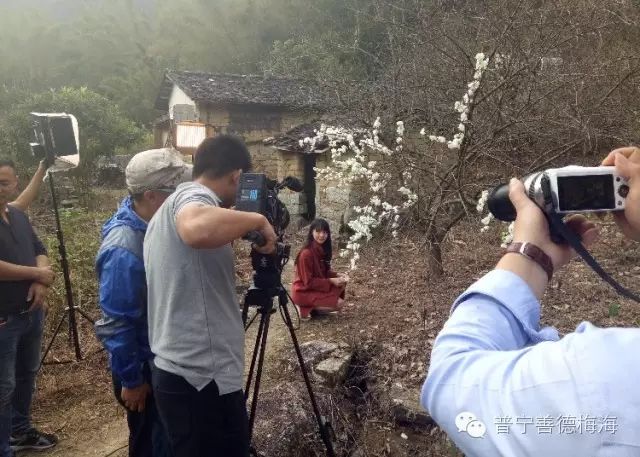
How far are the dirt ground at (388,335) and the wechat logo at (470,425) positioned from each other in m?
2.35

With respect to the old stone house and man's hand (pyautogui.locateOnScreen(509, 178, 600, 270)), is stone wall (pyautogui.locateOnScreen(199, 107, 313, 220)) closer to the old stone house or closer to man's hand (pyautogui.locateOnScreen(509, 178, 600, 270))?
the old stone house

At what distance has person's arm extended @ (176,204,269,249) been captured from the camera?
5.36 feet

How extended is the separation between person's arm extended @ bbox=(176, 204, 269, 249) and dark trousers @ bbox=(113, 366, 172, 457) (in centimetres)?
83

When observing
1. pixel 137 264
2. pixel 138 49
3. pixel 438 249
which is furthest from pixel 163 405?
pixel 138 49

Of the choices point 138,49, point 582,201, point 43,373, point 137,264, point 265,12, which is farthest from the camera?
point 138,49

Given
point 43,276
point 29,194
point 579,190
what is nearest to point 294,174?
point 29,194

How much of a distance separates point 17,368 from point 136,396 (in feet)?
4.62

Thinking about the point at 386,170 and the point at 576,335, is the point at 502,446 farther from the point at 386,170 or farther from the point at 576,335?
the point at 386,170

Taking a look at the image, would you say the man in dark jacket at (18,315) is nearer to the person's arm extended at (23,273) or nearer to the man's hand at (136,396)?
the person's arm extended at (23,273)

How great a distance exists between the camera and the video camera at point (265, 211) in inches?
Answer: 74.0

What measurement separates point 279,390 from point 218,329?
5.51 feet

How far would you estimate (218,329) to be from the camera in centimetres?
185

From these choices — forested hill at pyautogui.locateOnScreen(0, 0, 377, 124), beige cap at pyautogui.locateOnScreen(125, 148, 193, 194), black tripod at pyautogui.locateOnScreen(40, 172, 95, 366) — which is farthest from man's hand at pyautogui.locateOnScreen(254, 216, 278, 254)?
forested hill at pyautogui.locateOnScreen(0, 0, 377, 124)

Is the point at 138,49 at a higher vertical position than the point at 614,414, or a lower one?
higher
